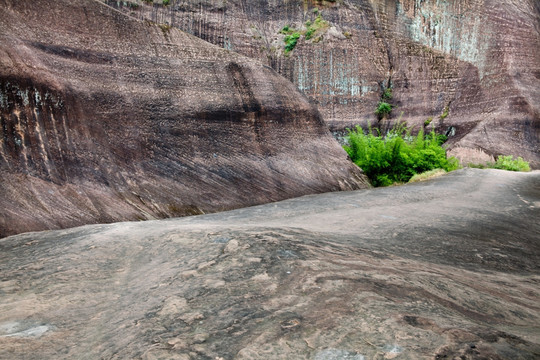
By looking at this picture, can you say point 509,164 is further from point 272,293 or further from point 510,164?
point 272,293

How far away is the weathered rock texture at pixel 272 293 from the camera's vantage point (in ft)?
5.23

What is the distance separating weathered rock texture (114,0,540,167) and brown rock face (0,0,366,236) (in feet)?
27.6

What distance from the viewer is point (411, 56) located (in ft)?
60.0

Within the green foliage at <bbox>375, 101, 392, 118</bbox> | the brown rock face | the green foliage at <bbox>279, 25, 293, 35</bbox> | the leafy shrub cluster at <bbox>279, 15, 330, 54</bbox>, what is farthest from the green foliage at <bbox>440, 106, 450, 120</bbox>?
the brown rock face

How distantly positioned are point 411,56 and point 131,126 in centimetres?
1472

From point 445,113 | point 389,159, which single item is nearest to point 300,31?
point 445,113

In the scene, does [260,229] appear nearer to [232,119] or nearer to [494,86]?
[232,119]

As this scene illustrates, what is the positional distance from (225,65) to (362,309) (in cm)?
729

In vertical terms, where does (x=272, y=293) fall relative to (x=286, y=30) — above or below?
below

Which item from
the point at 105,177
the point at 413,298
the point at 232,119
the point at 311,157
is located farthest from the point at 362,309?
the point at 311,157

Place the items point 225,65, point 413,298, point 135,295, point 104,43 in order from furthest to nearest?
point 225,65, point 104,43, point 135,295, point 413,298

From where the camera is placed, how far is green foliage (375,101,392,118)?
17.7 metres

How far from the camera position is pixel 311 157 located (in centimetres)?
897

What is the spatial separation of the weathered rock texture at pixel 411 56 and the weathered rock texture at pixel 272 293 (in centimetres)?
1338
